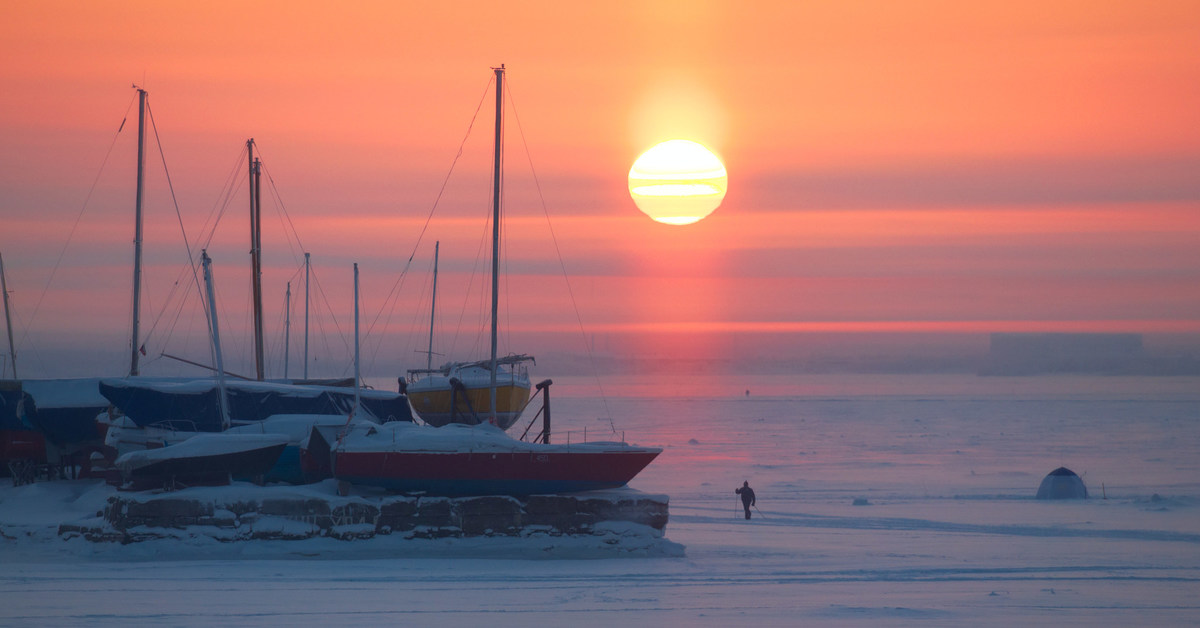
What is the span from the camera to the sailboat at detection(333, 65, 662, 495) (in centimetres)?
2491

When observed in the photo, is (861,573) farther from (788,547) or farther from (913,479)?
(913,479)

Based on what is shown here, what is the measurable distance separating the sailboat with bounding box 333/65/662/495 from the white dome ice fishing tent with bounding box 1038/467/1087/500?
62.7ft

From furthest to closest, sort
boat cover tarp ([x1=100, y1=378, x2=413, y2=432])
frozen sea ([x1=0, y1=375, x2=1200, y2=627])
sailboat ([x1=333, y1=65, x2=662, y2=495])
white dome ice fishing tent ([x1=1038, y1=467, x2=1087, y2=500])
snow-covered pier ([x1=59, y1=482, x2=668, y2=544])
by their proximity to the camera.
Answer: white dome ice fishing tent ([x1=1038, y1=467, x2=1087, y2=500])
boat cover tarp ([x1=100, y1=378, x2=413, y2=432])
sailboat ([x1=333, y1=65, x2=662, y2=495])
snow-covered pier ([x1=59, y1=482, x2=668, y2=544])
frozen sea ([x1=0, y1=375, x2=1200, y2=627])

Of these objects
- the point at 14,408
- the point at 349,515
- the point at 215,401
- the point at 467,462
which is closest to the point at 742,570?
the point at 467,462

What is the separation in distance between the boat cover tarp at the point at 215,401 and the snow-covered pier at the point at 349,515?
15.4 ft

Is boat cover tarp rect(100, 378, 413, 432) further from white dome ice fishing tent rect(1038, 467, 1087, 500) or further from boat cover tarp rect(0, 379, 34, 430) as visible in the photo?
white dome ice fishing tent rect(1038, 467, 1087, 500)

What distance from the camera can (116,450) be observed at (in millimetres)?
29031

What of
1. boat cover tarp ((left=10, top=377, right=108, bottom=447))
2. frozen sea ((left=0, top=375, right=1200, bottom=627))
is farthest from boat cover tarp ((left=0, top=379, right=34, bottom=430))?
frozen sea ((left=0, top=375, right=1200, bottom=627))

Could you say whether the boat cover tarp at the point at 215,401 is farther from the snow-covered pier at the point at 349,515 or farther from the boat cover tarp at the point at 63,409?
the boat cover tarp at the point at 63,409

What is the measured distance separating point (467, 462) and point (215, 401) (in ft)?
29.3

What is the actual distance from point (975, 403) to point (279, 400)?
119849 millimetres

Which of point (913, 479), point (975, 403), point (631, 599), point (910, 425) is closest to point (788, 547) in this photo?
point (631, 599)

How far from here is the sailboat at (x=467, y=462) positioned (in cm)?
2491

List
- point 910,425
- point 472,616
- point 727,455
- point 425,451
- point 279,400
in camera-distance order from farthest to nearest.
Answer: point 910,425 < point 727,455 < point 279,400 < point 425,451 < point 472,616
